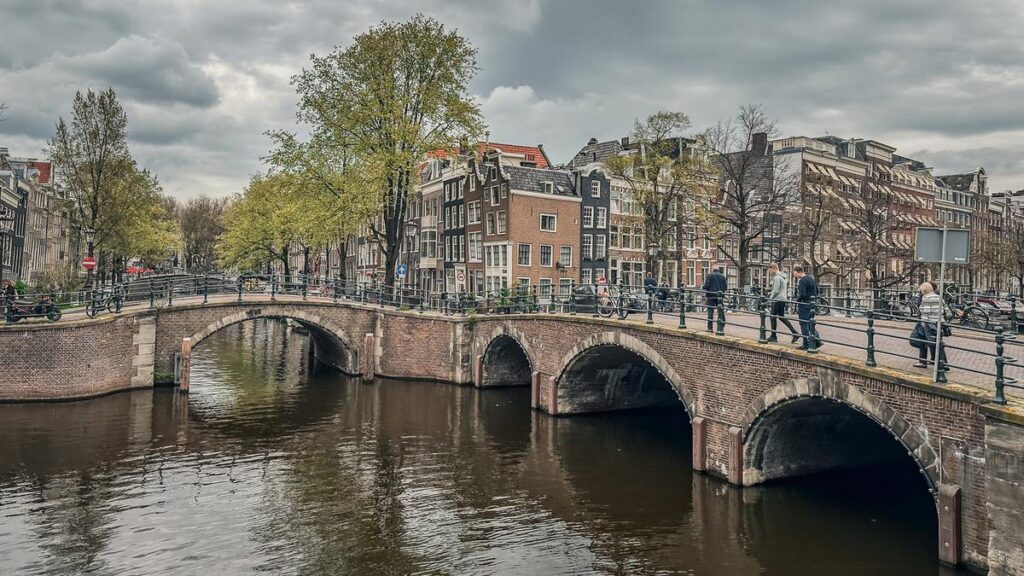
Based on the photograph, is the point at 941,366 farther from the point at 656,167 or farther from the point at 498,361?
the point at 656,167

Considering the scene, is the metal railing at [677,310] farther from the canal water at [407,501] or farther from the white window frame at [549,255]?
the white window frame at [549,255]

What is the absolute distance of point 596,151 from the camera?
52406mm

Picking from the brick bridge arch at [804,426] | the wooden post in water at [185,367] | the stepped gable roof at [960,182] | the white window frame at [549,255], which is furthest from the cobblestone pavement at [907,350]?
the stepped gable roof at [960,182]

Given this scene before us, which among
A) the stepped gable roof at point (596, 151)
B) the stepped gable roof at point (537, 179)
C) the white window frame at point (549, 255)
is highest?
the stepped gable roof at point (596, 151)

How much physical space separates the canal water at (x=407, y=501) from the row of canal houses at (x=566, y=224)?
1900cm

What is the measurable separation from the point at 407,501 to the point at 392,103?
22285 mm

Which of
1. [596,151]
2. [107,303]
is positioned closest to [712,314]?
[107,303]

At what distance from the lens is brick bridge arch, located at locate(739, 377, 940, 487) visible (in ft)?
42.2

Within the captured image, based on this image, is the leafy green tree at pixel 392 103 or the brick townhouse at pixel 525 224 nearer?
the leafy green tree at pixel 392 103

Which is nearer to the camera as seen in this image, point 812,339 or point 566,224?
point 812,339

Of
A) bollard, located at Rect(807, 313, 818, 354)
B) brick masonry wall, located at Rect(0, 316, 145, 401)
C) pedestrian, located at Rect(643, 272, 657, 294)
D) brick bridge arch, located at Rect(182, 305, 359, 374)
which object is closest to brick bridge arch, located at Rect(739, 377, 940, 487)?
bollard, located at Rect(807, 313, 818, 354)

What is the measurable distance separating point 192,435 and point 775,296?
53.7ft

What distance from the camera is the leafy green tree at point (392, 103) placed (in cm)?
3306

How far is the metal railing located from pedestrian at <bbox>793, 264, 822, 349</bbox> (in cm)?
3
